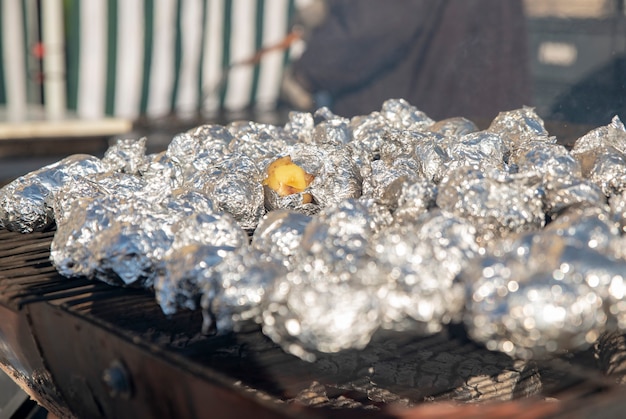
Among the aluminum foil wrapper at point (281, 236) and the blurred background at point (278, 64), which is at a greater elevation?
the blurred background at point (278, 64)

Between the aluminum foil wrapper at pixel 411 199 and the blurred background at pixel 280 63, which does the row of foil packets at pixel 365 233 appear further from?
the blurred background at pixel 280 63

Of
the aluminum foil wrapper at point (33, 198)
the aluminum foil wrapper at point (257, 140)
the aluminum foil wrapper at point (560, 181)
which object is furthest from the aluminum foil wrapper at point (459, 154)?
the aluminum foil wrapper at point (33, 198)

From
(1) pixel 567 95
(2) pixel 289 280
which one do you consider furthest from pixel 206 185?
(1) pixel 567 95

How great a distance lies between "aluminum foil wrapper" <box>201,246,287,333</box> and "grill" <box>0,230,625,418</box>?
6 centimetres

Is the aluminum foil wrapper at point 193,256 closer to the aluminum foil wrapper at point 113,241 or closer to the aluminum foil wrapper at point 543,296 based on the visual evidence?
the aluminum foil wrapper at point 113,241

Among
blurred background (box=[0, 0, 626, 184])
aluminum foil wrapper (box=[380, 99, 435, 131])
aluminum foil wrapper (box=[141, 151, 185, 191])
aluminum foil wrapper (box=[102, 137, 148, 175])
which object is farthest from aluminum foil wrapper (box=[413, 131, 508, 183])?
blurred background (box=[0, 0, 626, 184])

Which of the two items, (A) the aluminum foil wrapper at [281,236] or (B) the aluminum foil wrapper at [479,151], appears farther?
(B) the aluminum foil wrapper at [479,151]

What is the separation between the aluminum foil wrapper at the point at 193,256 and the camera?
4.02ft

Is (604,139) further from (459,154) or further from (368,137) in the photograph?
(368,137)

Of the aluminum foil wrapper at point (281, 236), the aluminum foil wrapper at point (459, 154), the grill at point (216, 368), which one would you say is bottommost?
the grill at point (216, 368)

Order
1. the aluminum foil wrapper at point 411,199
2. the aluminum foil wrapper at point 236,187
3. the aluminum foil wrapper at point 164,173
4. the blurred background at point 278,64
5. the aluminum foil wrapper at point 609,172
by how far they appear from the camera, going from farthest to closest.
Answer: the blurred background at point 278,64, the aluminum foil wrapper at point 164,173, the aluminum foil wrapper at point 236,187, the aluminum foil wrapper at point 609,172, the aluminum foil wrapper at point 411,199

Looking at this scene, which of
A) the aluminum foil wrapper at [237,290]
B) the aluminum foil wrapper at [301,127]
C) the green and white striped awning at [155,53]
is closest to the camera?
the aluminum foil wrapper at [237,290]

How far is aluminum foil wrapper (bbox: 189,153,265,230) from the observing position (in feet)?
5.53

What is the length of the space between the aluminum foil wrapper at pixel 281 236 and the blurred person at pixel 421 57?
270 cm
